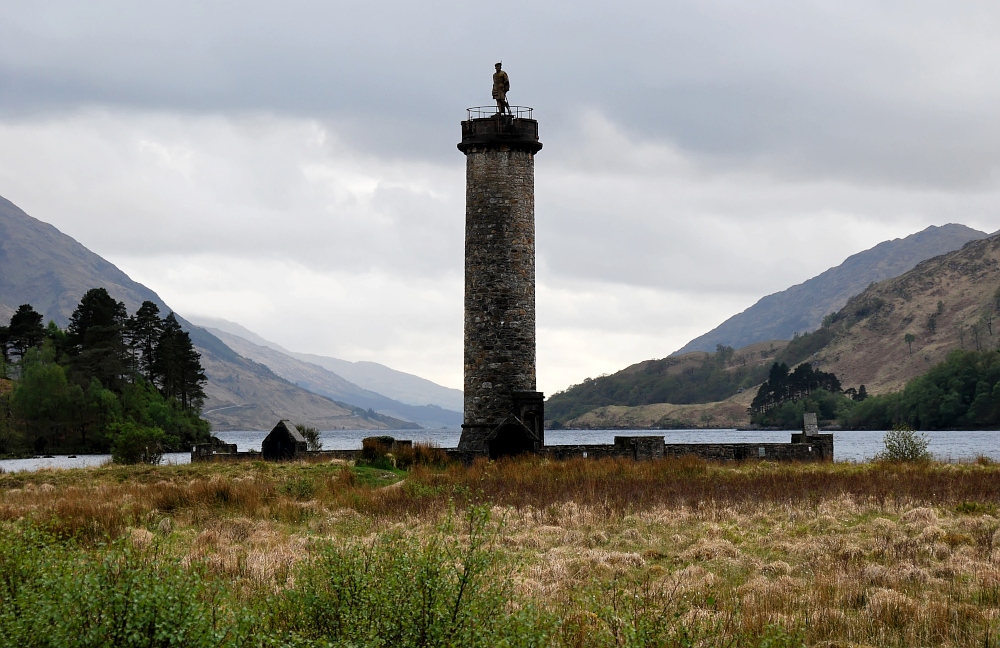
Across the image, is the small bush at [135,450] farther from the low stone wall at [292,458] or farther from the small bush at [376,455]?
the small bush at [376,455]

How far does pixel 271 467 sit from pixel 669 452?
11.9 meters

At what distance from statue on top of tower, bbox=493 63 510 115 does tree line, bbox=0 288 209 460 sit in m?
43.3

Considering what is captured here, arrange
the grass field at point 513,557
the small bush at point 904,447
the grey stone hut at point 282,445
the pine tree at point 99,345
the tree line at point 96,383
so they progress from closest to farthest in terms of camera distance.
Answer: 1. the grass field at point 513,557
2. the small bush at point 904,447
3. the grey stone hut at point 282,445
4. the tree line at point 96,383
5. the pine tree at point 99,345

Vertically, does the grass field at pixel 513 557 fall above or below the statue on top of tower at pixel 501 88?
below

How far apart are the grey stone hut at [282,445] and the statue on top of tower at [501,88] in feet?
41.2

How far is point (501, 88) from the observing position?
33.5 m

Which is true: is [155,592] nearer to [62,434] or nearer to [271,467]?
[271,467]

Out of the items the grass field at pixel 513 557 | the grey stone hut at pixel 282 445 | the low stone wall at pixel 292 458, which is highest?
the grey stone hut at pixel 282 445

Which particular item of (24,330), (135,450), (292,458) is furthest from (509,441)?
(24,330)

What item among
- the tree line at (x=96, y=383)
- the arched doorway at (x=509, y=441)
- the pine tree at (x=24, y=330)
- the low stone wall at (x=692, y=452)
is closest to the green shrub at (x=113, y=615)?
the low stone wall at (x=692, y=452)

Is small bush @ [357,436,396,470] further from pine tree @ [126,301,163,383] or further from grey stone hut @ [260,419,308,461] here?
pine tree @ [126,301,163,383]

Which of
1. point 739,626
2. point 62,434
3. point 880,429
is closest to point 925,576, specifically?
point 739,626

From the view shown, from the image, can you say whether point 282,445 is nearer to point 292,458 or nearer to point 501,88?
point 292,458

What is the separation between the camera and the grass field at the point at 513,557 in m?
7.51
